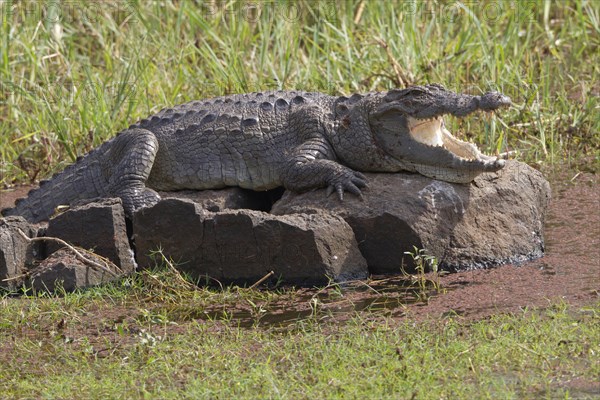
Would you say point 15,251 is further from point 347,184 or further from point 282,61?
point 282,61

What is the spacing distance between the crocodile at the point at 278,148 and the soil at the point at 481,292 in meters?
0.64

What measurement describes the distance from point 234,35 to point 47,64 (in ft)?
5.83

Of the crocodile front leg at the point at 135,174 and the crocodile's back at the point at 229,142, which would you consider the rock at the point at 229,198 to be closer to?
the crocodile's back at the point at 229,142

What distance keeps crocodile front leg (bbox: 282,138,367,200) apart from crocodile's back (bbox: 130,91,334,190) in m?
0.20

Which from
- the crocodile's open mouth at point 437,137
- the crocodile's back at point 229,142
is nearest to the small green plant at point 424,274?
the crocodile's open mouth at point 437,137

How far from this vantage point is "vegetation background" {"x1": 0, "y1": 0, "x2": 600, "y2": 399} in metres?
4.68

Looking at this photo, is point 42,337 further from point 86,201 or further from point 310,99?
point 310,99

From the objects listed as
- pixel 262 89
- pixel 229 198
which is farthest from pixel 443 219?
pixel 262 89

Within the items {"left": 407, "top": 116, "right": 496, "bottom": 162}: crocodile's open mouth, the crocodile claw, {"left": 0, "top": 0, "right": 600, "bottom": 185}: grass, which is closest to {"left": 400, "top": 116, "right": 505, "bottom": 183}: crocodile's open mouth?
{"left": 407, "top": 116, "right": 496, "bottom": 162}: crocodile's open mouth

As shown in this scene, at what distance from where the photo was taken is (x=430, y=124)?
6.81 metres

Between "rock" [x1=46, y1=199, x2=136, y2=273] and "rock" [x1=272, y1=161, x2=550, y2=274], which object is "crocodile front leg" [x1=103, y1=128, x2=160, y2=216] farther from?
"rock" [x1=272, y1=161, x2=550, y2=274]

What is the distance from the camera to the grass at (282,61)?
8.85m

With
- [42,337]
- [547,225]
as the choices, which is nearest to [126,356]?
[42,337]

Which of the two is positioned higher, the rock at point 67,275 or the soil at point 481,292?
the rock at point 67,275
